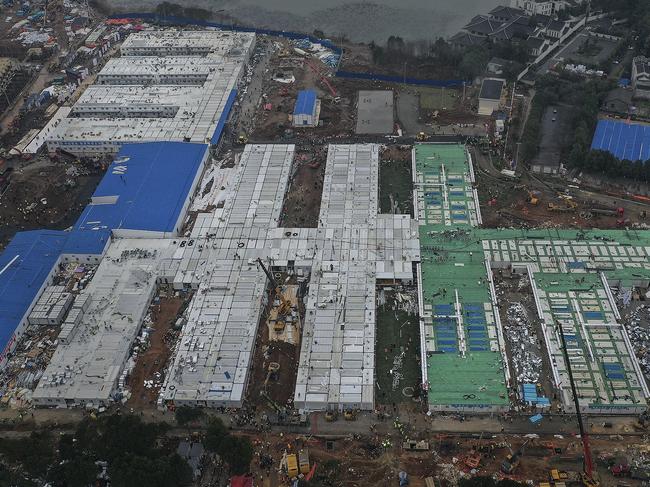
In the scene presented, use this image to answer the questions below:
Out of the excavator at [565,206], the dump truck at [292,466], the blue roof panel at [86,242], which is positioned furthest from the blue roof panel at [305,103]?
the dump truck at [292,466]

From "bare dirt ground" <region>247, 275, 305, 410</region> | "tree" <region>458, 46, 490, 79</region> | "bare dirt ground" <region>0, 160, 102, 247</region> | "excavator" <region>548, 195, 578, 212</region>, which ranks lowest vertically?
"bare dirt ground" <region>247, 275, 305, 410</region>

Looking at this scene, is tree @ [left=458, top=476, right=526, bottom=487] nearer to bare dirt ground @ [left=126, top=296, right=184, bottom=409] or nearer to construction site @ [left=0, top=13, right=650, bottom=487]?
construction site @ [left=0, top=13, right=650, bottom=487]

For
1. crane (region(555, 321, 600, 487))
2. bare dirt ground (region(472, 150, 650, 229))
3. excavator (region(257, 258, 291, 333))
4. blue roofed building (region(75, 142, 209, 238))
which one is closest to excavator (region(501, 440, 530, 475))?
crane (region(555, 321, 600, 487))

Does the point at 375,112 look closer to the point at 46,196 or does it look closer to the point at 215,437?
the point at 46,196

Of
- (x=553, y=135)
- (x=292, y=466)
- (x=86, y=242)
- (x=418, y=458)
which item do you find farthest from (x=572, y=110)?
(x=86, y=242)

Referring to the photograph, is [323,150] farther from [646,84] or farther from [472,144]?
[646,84]

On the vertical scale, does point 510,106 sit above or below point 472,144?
above

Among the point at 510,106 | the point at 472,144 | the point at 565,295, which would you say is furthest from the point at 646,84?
the point at 565,295
